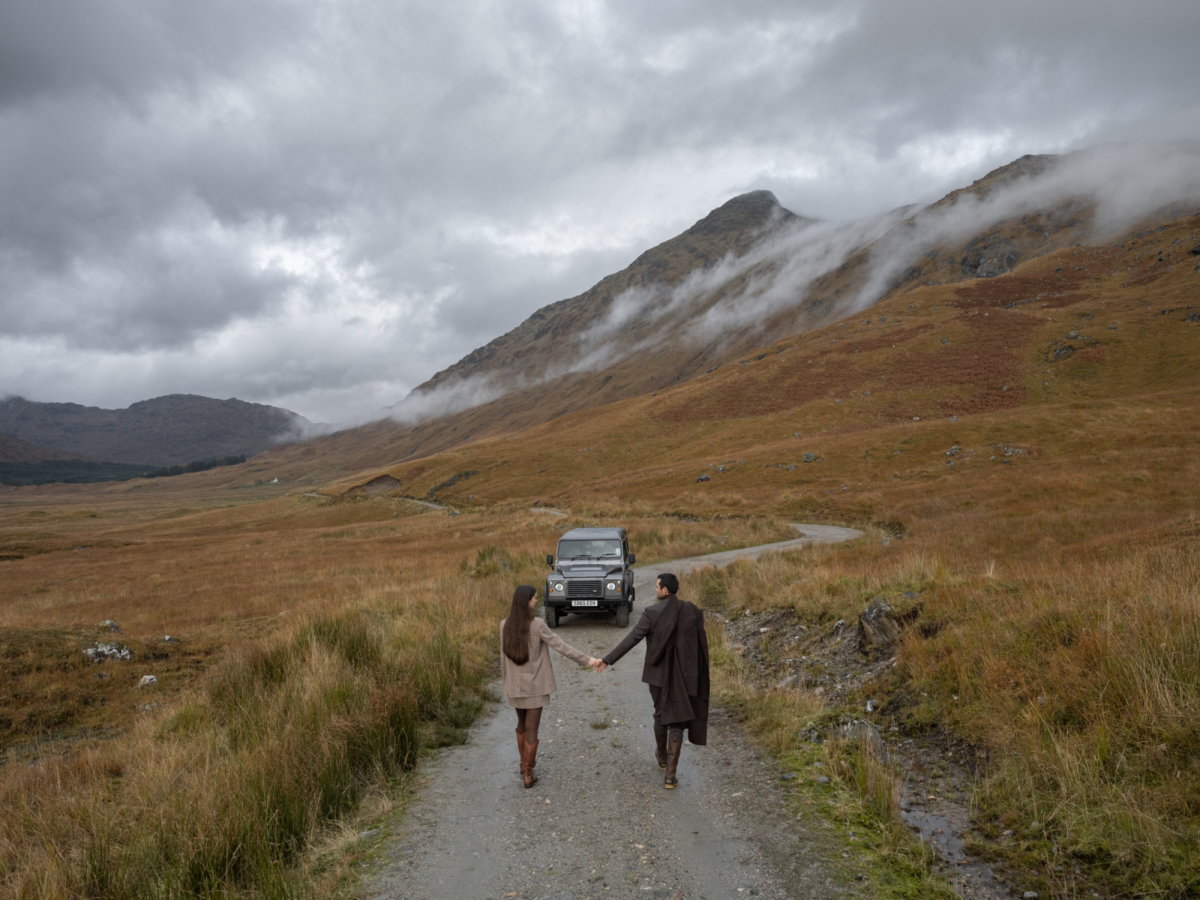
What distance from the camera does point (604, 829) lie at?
5.50 m

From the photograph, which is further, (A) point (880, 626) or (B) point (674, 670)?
(A) point (880, 626)

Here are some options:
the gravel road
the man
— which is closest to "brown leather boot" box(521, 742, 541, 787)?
the gravel road

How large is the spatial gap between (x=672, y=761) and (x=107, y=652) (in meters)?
12.8

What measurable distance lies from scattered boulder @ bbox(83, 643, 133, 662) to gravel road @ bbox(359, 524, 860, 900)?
946 cm

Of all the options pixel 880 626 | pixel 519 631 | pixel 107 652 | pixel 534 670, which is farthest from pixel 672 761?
pixel 107 652

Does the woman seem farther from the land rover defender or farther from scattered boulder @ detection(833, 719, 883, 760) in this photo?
the land rover defender

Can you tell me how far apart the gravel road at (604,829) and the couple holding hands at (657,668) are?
473 millimetres

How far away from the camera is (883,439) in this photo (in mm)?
50781

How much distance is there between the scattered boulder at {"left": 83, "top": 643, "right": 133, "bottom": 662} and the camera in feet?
41.8

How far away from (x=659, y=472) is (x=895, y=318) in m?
49.1

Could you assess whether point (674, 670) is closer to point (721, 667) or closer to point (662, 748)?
point (662, 748)

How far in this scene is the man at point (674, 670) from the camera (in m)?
6.38

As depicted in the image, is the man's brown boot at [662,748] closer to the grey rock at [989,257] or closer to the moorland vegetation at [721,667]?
the moorland vegetation at [721,667]

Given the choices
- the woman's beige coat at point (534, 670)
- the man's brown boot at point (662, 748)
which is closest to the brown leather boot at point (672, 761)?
the man's brown boot at point (662, 748)
